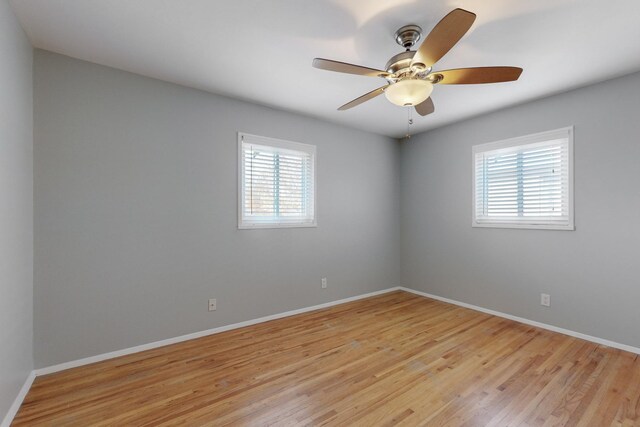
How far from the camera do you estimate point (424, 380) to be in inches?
84.2

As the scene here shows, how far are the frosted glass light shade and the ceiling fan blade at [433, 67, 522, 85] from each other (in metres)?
0.11

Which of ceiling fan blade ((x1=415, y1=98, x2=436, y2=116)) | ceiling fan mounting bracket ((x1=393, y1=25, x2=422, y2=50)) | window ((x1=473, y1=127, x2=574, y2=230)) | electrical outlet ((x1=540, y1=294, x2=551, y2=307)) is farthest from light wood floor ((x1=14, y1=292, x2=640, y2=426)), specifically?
ceiling fan mounting bracket ((x1=393, y1=25, x2=422, y2=50))

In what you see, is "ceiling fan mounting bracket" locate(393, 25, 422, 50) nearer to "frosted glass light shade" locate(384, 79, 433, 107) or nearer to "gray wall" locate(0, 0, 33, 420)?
"frosted glass light shade" locate(384, 79, 433, 107)

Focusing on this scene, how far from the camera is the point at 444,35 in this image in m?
1.45

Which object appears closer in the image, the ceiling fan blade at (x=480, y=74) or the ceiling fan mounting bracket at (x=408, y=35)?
the ceiling fan blade at (x=480, y=74)

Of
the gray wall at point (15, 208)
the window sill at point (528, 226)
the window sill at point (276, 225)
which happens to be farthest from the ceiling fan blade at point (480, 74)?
the gray wall at point (15, 208)

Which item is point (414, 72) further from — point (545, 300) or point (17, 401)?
point (17, 401)

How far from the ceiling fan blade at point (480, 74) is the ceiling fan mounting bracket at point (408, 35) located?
1.24 feet

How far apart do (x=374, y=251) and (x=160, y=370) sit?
10.2 ft

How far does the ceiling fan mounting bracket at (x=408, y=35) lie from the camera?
6.35 ft

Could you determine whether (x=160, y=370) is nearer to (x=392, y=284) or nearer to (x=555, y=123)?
(x=392, y=284)

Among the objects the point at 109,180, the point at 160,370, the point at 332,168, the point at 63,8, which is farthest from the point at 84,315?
the point at 332,168

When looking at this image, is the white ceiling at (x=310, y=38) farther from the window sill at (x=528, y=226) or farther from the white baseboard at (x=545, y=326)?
the white baseboard at (x=545, y=326)

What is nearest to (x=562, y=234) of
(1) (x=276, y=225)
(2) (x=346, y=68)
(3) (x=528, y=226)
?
(3) (x=528, y=226)
